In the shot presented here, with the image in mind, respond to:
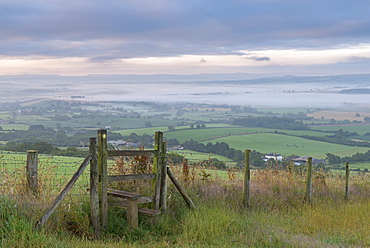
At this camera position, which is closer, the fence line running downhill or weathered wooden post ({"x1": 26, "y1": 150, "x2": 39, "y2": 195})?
the fence line running downhill

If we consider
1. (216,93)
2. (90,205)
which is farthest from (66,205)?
(216,93)

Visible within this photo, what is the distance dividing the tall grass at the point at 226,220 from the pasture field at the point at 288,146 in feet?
108

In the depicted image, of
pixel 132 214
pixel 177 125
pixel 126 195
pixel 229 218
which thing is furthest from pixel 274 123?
pixel 132 214

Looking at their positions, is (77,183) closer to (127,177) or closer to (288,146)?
(127,177)

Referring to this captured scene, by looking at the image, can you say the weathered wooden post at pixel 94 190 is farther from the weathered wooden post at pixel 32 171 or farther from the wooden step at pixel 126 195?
the weathered wooden post at pixel 32 171

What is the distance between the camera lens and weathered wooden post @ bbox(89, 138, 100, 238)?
884 centimetres

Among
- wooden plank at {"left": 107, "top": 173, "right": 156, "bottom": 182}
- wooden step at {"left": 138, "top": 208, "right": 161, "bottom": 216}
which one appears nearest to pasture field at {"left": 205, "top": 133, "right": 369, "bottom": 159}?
wooden plank at {"left": 107, "top": 173, "right": 156, "bottom": 182}

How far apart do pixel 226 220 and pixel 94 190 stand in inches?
131

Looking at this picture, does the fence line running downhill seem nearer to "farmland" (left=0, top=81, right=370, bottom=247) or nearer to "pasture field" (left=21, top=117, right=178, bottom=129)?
"farmland" (left=0, top=81, right=370, bottom=247)

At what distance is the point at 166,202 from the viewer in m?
10.7

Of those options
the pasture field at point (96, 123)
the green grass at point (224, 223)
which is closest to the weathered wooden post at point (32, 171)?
the green grass at point (224, 223)

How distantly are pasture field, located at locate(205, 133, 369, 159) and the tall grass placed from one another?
33.0 m

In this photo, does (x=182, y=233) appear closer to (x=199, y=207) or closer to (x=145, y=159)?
(x=199, y=207)

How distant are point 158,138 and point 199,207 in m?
2.23
